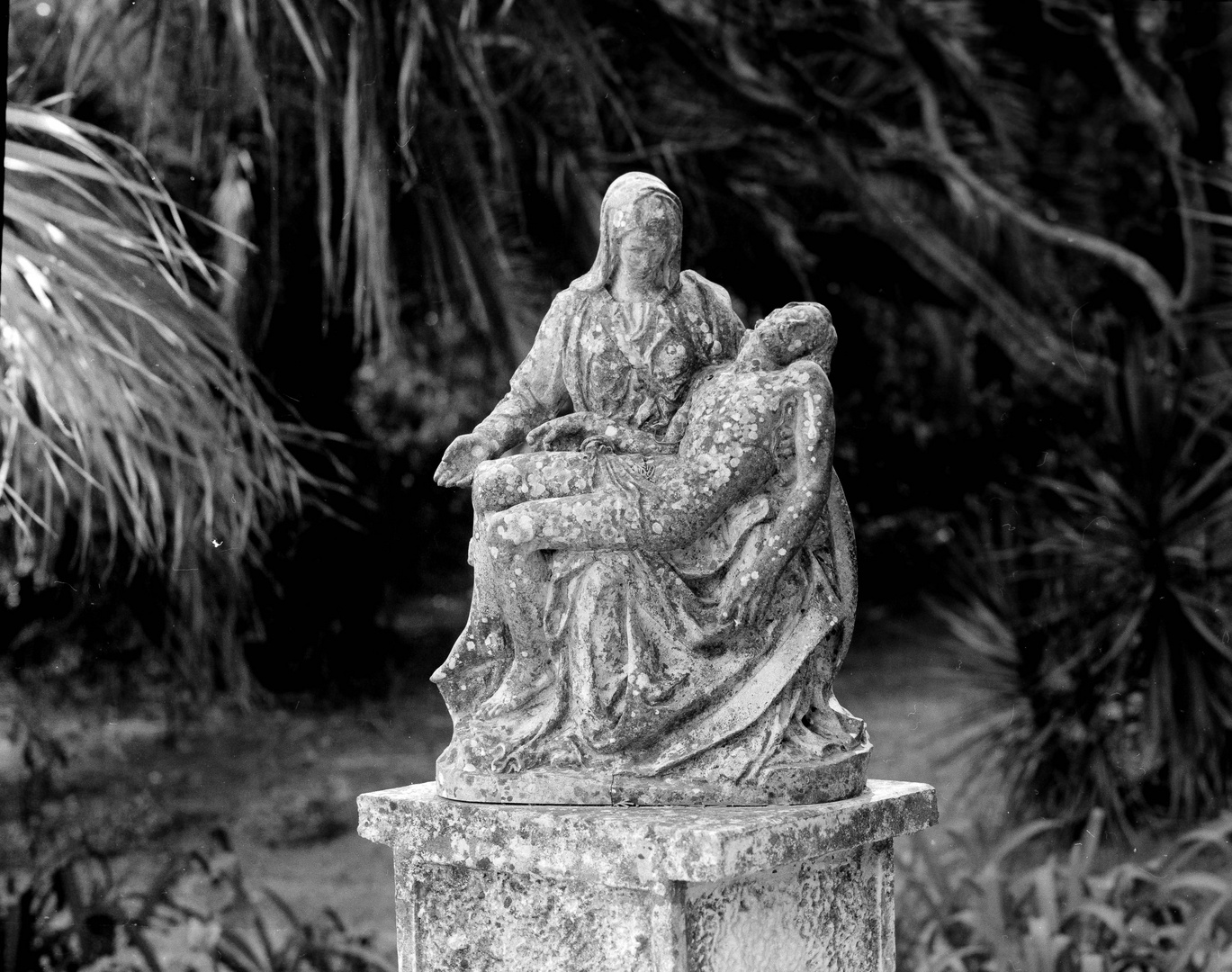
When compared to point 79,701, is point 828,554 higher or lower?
higher

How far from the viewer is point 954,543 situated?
812cm

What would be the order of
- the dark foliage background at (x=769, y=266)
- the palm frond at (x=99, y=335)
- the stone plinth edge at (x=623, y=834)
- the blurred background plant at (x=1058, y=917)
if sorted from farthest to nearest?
the dark foliage background at (x=769, y=266) < the blurred background plant at (x=1058, y=917) < the palm frond at (x=99, y=335) < the stone plinth edge at (x=623, y=834)

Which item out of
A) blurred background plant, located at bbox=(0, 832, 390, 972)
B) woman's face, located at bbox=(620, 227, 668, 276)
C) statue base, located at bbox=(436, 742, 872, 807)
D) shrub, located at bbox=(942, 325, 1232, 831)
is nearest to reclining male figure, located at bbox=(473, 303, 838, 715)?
statue base, located at bbox=(436, 742, 872, 807)

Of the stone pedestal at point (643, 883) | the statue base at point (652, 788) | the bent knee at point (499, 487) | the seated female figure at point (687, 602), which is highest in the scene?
the bent knee at point (499, 487)

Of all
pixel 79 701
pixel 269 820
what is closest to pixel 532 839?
pixel 269 820

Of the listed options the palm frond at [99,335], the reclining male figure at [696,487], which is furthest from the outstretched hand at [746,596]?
the palm frond at [99,335]

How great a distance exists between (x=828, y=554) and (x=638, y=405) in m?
0.43

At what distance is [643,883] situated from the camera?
262 cm

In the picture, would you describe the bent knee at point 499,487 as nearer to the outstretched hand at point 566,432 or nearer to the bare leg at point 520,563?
the bare leg at point 520,563

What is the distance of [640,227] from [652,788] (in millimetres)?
982

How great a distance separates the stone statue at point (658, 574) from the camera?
2.80m

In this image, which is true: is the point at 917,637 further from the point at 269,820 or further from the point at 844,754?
the point at 844,754

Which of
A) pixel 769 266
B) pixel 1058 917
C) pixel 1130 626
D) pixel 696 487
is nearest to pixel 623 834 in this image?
pixel 696 487

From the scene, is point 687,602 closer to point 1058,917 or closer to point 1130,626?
point 1058,917
